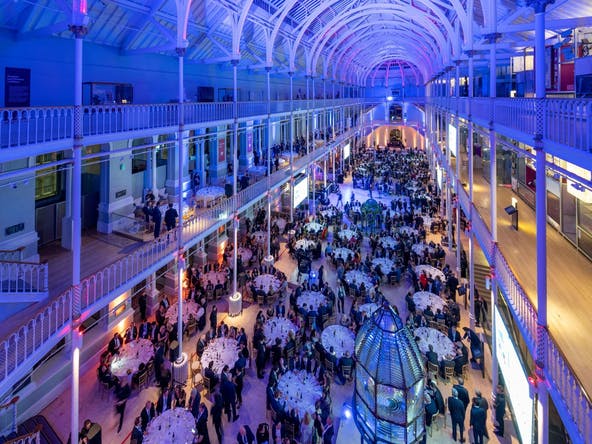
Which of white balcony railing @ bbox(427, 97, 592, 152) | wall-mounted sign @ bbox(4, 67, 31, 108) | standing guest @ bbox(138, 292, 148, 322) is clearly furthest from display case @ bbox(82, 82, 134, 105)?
white balcony railing @ bbox(427, 97, 592, 152)

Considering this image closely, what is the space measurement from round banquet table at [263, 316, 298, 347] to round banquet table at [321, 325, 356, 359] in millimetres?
1197

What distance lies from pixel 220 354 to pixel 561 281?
28.5ft

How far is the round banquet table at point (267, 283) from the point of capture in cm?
1497

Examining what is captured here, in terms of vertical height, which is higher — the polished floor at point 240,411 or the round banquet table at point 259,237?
the round banquet table at point 259,237

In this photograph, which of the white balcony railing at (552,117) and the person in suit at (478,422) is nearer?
the white balcony railing at (552,117)

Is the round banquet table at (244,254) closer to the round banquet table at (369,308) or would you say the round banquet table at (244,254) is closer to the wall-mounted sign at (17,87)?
the round banquet table at (369,308)

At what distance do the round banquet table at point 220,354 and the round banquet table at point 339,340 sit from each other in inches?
104

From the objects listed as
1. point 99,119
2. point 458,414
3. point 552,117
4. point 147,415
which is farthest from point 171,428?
point 552,117

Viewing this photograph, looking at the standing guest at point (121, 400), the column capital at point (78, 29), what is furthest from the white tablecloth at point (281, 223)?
the column capital at point (78, 29)

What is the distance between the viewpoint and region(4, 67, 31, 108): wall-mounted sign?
33.5ft

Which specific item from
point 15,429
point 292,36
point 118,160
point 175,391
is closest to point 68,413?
point 15,429

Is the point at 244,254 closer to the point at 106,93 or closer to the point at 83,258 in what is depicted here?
the point at 83,258

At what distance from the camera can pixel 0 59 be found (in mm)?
10023

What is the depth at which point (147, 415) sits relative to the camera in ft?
28.8
